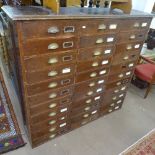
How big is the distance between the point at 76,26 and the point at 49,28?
212 mm

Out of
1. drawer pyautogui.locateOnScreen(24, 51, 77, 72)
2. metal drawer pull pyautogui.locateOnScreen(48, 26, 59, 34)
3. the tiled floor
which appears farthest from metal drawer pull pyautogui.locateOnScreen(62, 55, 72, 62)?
the tiled floor

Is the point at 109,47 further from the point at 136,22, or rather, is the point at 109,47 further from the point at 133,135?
the point at 133,135

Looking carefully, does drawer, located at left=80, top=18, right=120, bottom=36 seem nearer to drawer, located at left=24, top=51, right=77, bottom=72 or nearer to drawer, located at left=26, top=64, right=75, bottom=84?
drawer, located at left=24, top=51, right=77, bottom=72

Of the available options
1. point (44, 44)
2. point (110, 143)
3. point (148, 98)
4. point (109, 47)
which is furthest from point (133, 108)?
point (44, 44)

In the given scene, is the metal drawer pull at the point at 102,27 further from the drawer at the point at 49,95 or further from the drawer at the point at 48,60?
the drawer at the point at 49,95

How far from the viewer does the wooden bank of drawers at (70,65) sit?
1.14 m

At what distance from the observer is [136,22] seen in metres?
1.59

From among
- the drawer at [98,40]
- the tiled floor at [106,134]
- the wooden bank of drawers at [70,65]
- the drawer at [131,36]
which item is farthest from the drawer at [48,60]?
the tiled floor at [106,134]

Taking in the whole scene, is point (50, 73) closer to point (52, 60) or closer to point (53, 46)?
point (52, 60)

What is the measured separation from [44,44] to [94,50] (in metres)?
0.48

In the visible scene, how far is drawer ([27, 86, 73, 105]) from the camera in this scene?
137 centimetres

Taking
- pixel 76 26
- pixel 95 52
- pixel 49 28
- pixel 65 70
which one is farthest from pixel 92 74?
pixel 49 28

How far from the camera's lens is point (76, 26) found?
123cm

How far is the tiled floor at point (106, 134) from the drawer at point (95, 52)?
0.91 metres
